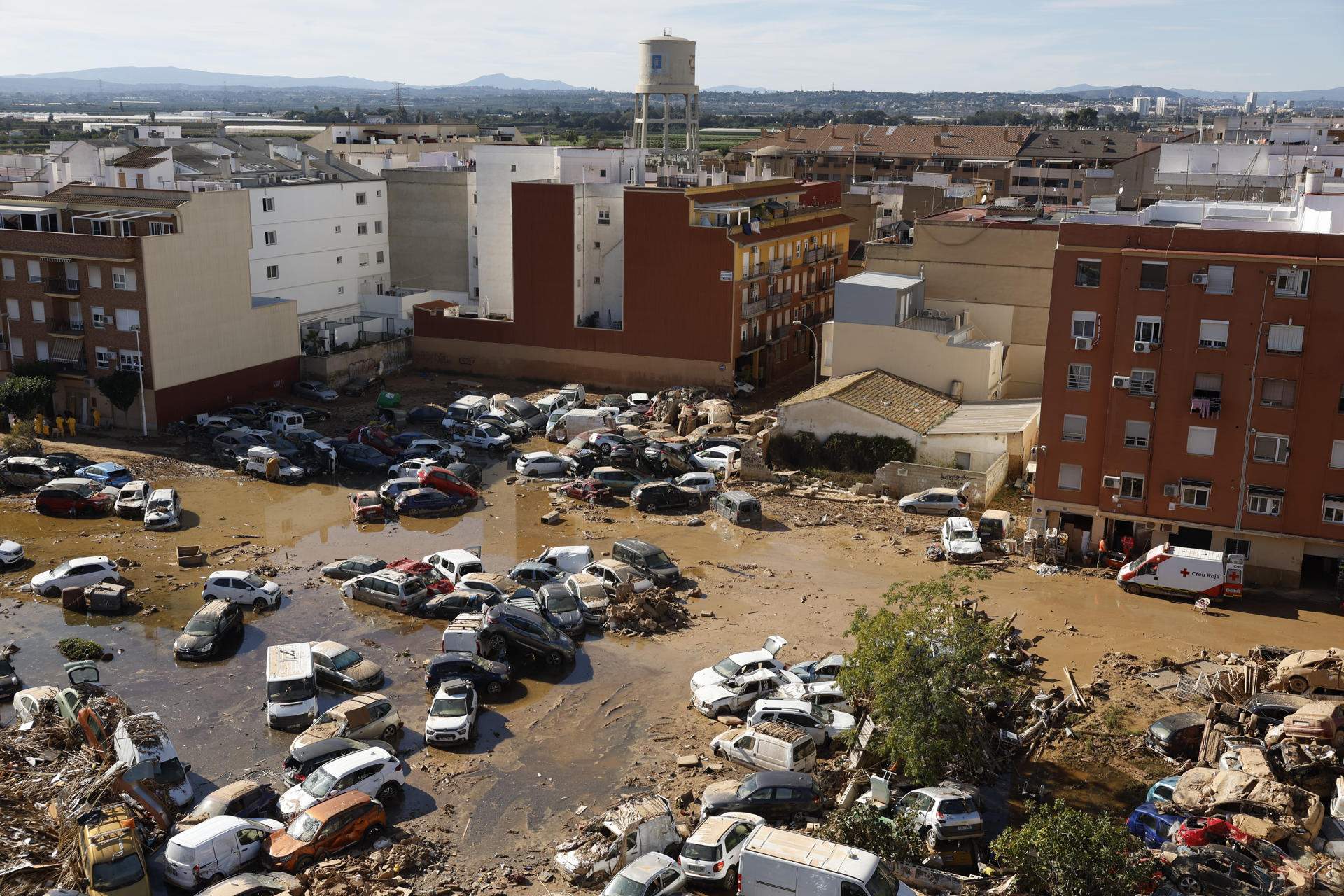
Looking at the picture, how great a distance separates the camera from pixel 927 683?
22.1 m

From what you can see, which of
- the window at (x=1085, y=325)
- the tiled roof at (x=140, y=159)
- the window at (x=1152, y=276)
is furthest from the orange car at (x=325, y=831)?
the tiled roof at (x=140, y=159)

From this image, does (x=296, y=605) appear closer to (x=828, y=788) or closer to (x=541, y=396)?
(x=828, y=788)

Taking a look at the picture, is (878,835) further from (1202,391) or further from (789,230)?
(789,230)

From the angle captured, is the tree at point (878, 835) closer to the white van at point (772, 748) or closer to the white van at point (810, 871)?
the white van at point (810, 871)

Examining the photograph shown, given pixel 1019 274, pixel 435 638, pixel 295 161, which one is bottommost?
pixel 435 638

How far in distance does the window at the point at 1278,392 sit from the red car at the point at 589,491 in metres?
21.7

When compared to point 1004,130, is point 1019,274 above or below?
below

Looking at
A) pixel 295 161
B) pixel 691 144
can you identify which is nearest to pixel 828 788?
pixel 295 161

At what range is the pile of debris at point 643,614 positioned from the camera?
3088 centimetres

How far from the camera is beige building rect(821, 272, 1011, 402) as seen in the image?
49.5 m

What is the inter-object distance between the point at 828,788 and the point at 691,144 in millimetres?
75133

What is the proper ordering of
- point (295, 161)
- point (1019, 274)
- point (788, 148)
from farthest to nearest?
point (788, 148) → point (295, 161) → point (1019, 274)

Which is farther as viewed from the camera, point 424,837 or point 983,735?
point 983,735

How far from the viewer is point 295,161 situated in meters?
70.9
